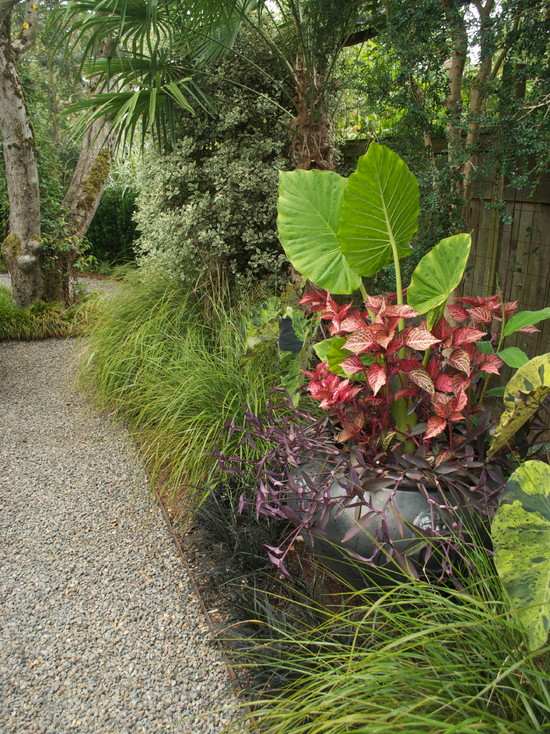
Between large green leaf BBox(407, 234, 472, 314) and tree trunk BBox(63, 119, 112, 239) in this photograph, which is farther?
tree trunk BBox(63, 119, 112, 239)

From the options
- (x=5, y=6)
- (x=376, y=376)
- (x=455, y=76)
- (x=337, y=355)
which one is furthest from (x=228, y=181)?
(x=376, y=376)

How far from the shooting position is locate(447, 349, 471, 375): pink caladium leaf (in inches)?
83.8

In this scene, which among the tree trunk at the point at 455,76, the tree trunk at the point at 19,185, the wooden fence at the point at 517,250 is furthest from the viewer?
the tree trunk at the point at 19,185

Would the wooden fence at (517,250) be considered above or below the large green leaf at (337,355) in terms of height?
above

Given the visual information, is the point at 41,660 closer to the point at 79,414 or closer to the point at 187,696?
the point at 187,696

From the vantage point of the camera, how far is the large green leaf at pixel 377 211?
7.19 feet

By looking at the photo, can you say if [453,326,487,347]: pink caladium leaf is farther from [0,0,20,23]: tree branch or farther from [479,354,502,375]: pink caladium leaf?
[0,0,20,23]: tree branch

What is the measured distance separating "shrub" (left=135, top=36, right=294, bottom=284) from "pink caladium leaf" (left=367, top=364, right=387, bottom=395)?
2.71m

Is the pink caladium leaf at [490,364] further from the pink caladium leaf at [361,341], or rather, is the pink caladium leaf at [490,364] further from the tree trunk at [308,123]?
the tree trunk at [308,123]

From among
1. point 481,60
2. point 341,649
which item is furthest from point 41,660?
point 481,60

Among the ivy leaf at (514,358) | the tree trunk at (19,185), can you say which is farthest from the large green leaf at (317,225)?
the tree trunk at (19,185)

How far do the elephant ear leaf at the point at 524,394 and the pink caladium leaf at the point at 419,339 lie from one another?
0.95ft

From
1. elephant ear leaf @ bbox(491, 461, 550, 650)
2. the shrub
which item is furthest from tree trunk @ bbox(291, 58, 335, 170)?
elephant ear leaf @ bbox(491, 461, 550, 650)

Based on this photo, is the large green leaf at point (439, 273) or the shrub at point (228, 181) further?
the shrub at point (228, 181)
